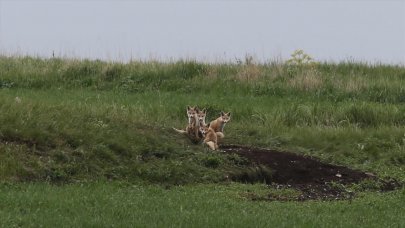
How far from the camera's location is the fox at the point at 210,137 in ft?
50.8

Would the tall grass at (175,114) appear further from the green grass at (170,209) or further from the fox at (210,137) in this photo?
the green grass at (170,209)

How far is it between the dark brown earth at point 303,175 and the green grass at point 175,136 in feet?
1.48

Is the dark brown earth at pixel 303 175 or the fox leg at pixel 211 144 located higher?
→ the fox leg at pixel 211 144

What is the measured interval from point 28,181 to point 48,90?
37.5 ft

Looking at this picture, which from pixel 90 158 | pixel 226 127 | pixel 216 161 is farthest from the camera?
pixel 226 127

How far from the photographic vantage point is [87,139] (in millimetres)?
13789

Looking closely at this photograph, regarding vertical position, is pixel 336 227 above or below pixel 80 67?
below

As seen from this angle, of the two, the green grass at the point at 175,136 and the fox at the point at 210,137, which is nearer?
the green grass at the point at 175,136

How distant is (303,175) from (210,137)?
Answer: 2.26 m

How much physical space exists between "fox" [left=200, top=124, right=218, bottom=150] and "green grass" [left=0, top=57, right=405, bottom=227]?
0.69 ft

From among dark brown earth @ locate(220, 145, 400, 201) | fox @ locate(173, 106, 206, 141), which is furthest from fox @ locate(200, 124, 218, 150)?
dark brown earth @ locate(220, 145, 400, 201)

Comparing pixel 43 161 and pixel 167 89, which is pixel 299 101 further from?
pixel 43 161

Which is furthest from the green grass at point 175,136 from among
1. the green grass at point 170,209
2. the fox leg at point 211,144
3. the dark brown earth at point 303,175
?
the dark brown earth at point 303,175

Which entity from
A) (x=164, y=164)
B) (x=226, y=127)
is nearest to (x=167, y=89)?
(x=226, y=127)
